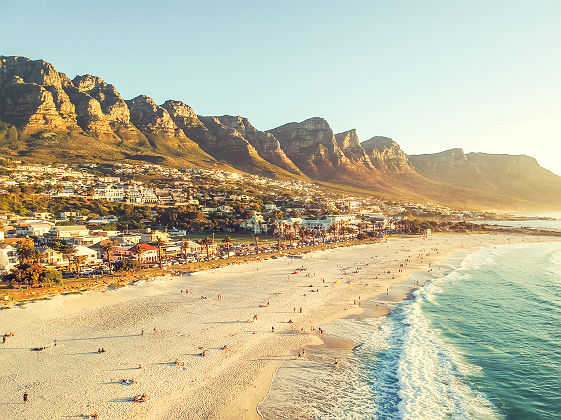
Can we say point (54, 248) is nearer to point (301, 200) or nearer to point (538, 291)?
point (538, 291)

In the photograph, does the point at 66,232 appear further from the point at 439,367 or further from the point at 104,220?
the point at 439,367

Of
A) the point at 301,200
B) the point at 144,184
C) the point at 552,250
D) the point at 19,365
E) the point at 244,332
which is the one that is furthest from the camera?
the point at 301,200

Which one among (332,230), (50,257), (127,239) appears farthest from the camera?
(332,230)

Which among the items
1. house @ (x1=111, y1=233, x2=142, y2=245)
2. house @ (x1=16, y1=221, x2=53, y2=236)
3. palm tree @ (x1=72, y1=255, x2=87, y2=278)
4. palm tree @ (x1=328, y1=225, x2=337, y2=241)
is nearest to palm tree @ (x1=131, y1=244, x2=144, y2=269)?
palm tree @ (x1=72, y1=255, x2=87, y2=278)

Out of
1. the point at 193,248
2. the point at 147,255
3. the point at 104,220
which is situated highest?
the point at 104,220

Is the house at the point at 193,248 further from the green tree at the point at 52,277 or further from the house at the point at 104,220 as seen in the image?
the house at the point at 104,220

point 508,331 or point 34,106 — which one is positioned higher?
point 34,106

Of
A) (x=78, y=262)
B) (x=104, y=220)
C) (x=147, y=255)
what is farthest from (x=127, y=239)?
(x=104, y=220)

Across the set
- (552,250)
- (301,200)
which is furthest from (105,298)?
(301,200)
